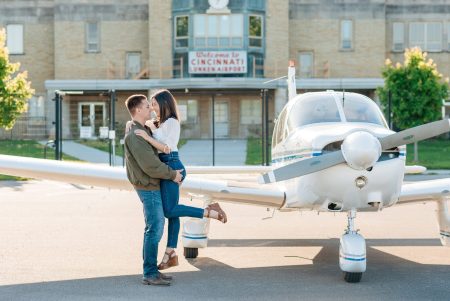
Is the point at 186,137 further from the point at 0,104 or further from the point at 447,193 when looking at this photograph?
the point at 447,193

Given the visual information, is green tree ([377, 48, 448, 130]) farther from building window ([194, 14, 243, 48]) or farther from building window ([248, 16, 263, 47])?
building window ([194, 14, 243, 48])

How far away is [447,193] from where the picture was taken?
1005 centimetres

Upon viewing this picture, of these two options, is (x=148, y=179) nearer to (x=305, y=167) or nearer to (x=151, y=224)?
(x=151, y=224)

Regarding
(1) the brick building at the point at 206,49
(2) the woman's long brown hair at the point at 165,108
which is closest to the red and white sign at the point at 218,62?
(1) the brick building at the point at 206,49

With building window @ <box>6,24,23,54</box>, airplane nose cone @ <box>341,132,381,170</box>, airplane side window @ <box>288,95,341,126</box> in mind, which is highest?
building window @ <box>6,24,23,54</box>

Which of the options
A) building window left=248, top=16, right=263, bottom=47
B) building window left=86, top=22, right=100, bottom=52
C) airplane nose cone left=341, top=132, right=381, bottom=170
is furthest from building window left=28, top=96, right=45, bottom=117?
airplane nose cone left=341, top=132, right=381, bottom=170

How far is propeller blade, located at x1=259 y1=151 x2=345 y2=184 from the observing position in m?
8.19

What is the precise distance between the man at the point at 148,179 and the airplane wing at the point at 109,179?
122 centimetres

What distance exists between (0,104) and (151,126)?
2491 cm

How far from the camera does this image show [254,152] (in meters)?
35.1

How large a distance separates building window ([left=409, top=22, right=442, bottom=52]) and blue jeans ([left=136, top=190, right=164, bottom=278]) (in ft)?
142

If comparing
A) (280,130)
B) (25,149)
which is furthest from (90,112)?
(280,130)

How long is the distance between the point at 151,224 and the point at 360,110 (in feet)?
9.69

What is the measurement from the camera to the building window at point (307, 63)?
4800cm
